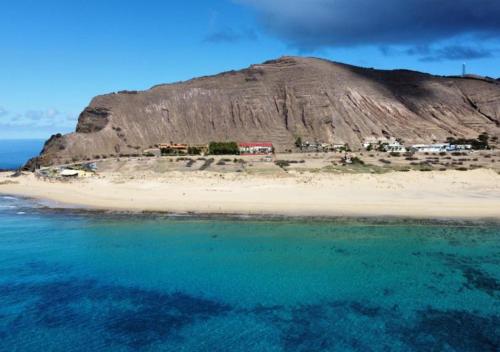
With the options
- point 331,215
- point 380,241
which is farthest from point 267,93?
point 380,241

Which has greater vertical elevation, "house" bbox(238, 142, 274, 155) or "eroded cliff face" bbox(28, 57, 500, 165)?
"eroded cliff face" bbox(28, 57, 500, 165)

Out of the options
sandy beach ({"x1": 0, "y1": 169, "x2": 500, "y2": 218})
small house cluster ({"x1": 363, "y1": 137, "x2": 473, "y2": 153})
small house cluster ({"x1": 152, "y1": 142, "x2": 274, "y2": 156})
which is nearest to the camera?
sandy beach ({"x1": 0, "y1": 169, "x2": 500, "y2": 218})

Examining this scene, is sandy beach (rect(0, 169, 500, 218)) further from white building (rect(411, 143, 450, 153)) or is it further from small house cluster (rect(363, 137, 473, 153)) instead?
small house cluster (rect(363, 137, 473, 153))

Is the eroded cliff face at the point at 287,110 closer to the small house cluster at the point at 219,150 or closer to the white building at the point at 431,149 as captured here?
the small house cluster at the point at 219,150

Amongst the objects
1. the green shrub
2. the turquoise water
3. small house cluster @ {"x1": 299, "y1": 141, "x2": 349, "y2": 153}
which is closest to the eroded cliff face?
small house cluster @ {"x1": 299, "y1": 141, "x2": 349, "y2": 153}

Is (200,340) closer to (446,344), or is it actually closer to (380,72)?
(446,344)

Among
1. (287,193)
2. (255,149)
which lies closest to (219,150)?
(255,149)

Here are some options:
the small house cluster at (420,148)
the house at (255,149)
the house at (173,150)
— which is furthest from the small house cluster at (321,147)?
the house at (173,150)
